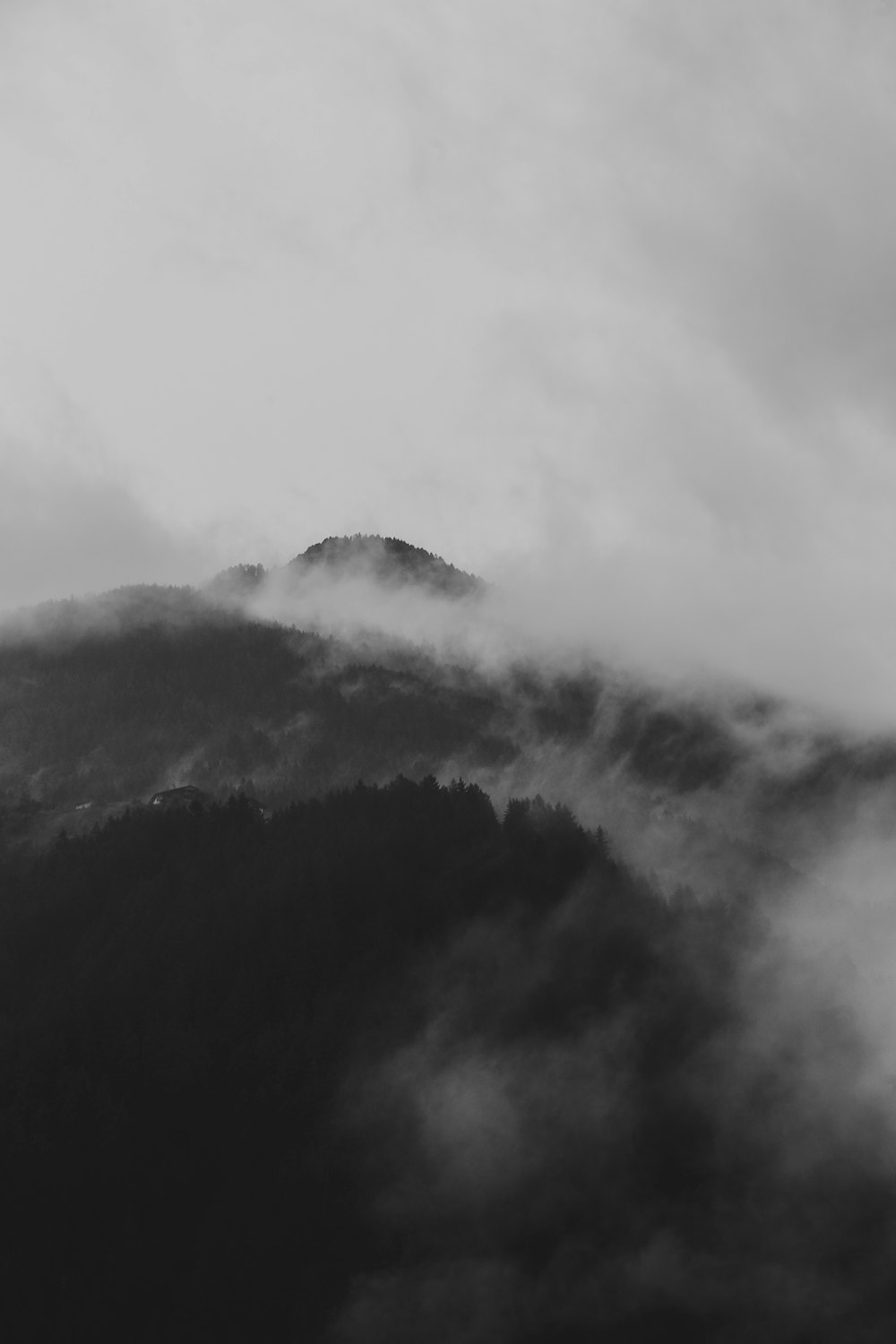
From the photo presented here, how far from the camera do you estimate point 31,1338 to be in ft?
650
